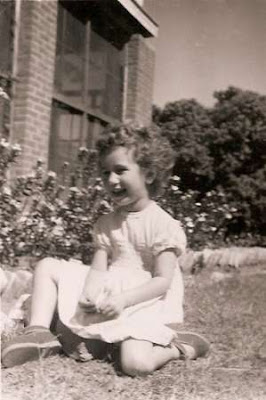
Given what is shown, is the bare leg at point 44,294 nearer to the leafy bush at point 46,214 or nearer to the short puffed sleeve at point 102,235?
the short puffed sleeve at point 102,235

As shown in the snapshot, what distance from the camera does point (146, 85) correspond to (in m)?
7.80

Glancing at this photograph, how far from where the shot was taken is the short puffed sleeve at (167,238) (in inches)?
89.6

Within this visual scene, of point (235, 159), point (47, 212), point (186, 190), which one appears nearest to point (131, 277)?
point (47, 212)

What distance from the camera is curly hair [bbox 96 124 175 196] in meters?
2.38

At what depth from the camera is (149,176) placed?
7.93ft

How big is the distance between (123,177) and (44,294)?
0.57 metres

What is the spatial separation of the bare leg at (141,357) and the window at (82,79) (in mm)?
3948

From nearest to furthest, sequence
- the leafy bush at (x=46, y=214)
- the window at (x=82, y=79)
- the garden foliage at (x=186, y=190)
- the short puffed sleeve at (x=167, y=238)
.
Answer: the short puffed sleeve at (x=167, y=238) → the leafy bush at (x=46, y=214) → the garden foliage at (x=186, y=190) → the window at (x=82, y=79)

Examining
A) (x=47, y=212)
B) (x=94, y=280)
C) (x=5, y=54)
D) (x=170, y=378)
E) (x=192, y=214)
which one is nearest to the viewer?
(x=170, y=378)

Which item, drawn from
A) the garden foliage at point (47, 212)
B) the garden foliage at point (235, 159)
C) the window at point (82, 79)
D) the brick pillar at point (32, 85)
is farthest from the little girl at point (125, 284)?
the garden foliage at point (235, 159)

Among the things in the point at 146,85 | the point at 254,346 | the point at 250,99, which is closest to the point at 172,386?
the point at 254,346

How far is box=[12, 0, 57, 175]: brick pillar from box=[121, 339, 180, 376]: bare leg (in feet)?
10.3

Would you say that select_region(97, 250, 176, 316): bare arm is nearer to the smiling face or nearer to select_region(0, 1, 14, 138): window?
the smiling face

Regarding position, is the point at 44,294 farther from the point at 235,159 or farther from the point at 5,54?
the point at 235,159
